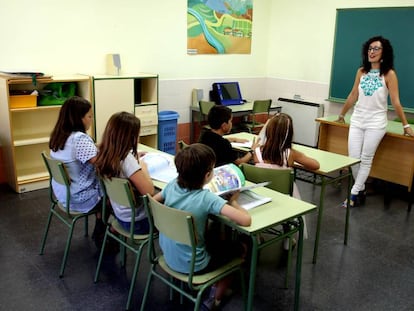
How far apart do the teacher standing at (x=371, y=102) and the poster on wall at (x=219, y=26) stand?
2.47 meters

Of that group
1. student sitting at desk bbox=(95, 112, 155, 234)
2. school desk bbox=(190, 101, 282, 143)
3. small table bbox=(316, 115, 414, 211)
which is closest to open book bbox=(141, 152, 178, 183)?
student sitting at desk bbox=(95, 112, 155, 234)

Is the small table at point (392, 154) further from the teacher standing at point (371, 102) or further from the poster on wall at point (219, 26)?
the poster on wall at point (219, 26)

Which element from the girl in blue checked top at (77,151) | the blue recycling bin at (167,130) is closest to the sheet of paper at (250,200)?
the girl in blue checked top at (77,151)

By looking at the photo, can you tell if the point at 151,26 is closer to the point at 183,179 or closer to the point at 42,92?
the point at 42,92

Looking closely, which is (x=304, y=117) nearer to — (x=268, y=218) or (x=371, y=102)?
(x=371, y=102)

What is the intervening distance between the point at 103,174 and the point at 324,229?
2.07 metres

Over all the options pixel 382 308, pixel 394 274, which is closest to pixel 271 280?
pixel 382 308

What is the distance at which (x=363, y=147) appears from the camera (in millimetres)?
4031

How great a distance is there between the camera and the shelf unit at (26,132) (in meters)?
4.04

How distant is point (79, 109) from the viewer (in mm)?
2748

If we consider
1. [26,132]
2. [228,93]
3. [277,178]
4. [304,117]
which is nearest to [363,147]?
[277,178]

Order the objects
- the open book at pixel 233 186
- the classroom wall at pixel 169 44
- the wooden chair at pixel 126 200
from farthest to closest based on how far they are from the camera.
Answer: the classroom wall at pixel 169 44 → the wooden chair at pixel 126 200 → the open book at pixel 233 186

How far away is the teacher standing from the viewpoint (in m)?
3.79

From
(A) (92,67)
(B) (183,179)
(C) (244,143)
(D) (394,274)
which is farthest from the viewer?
(A) (92,67)
